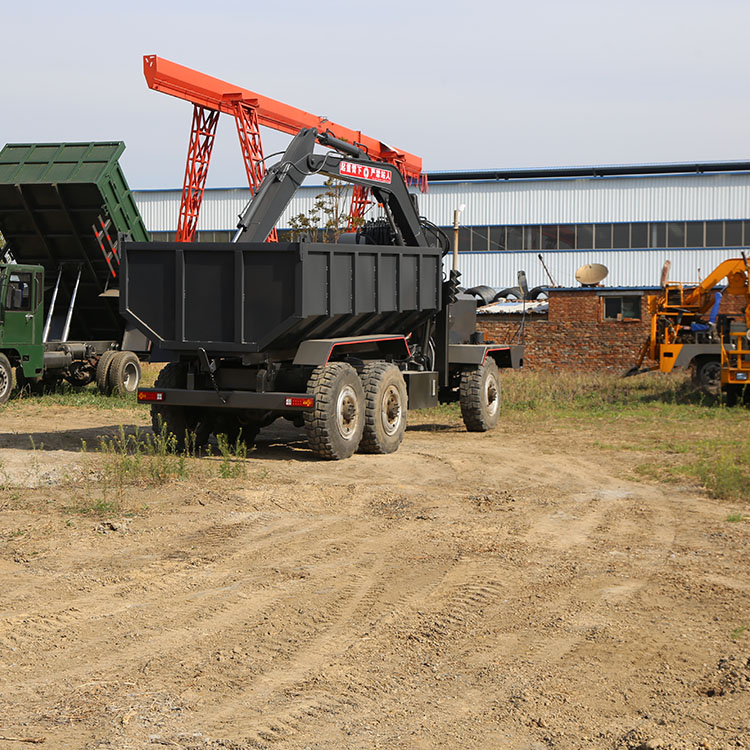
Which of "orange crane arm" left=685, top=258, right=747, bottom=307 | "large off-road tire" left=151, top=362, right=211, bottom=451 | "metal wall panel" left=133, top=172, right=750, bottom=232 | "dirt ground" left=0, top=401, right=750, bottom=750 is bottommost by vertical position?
"dirt ground" left=0, top=401, right=750, bottom=750

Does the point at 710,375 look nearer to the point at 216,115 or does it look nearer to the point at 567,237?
the point at 216,115

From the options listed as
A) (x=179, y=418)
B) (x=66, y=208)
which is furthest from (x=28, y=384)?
(x=179, y=418)

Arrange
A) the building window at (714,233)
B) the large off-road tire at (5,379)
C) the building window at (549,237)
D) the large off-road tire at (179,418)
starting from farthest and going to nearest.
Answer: the building window at (549,237) < the building window at (714,233) < the large off-road tire at (5,379) < the large off-road tire at (179,418)

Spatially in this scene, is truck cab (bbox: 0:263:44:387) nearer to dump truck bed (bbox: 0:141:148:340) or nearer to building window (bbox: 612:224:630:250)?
dump truck bed (bbox: 0:141:148:340)

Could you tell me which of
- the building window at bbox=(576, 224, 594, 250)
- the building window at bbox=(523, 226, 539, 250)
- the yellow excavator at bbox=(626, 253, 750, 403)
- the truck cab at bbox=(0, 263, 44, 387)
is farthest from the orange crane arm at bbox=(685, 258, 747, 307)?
the building window at bbox=(523, 226, 539, 250)

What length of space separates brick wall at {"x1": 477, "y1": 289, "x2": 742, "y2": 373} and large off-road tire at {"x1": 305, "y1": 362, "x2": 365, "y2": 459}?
17338 millimetres

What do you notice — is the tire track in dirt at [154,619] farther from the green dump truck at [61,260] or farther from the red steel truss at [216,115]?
the red steel truss at [216,115]

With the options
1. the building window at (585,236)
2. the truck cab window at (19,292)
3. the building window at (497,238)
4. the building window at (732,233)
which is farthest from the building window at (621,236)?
the truck cab window at (19,292)

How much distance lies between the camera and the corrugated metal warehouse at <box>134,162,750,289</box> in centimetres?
4434

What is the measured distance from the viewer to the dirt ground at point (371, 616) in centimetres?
485

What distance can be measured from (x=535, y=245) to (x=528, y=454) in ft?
110

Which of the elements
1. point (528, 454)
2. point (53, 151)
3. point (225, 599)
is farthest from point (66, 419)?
point (225, 599)

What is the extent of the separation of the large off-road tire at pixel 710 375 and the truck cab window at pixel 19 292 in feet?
43.9

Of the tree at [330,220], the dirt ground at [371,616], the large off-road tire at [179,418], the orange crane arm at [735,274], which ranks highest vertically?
the tree at [330,220]
